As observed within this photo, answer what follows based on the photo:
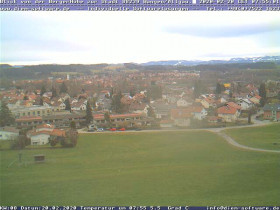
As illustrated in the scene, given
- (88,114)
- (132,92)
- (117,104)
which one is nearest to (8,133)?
(88,114)

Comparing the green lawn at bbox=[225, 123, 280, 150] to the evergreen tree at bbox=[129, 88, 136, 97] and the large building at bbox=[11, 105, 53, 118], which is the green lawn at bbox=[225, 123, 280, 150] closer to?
the evergreen tree at bbox=[129, 88, 136, 97]

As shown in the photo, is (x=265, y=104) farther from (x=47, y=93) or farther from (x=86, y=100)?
(x=47, y=93)

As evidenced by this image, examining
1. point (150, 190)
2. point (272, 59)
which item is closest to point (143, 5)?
point (150, 190)

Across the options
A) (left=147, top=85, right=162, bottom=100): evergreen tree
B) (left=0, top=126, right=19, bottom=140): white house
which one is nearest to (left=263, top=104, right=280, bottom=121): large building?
(left=147, top=85, right=162, bottom=100): evergreen tree

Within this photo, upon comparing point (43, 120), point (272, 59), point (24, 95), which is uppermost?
point (272, 59)

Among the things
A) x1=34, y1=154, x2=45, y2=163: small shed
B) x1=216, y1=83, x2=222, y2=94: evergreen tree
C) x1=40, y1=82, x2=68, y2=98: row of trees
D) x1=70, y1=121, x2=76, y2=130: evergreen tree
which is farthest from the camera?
x1=216, y1=83, x2=222, y2=94: evergreen tree
